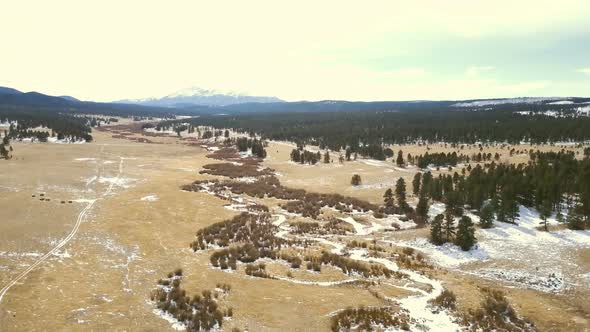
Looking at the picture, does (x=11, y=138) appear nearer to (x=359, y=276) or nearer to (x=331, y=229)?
(x=331, y=229)

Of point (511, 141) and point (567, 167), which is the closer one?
point (567, 167)

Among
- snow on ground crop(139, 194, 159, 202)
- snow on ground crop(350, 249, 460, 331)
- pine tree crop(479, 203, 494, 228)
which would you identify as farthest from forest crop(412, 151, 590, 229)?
snow on ground crop(139, 194, 159, 202)

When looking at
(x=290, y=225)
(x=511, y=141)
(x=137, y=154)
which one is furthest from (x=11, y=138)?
(x=511, y=141)

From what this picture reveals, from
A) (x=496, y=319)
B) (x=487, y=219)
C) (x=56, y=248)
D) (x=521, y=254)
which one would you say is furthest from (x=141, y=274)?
(x=487, y=219)

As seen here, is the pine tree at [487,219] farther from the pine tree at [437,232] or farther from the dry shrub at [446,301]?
the dry shrub at [446,301]

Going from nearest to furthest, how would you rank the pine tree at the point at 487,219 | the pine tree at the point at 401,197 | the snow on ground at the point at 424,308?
the snow on ground at the point at 424,308 → the pine tree at the point at 487,219 → the pine tree at the point at 401,197

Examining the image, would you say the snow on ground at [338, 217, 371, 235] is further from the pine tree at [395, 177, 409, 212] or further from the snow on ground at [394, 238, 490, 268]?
the pine tree at [395, 177, 409, 212]

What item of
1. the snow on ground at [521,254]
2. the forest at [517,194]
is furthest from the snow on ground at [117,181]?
the snow on ground at [521,254]

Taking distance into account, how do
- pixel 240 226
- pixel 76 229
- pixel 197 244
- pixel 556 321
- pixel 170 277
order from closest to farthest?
pixel 556 321 < pixel 170 277 < pixel 197 244 < pixel 76 229 < pixel 240 226
